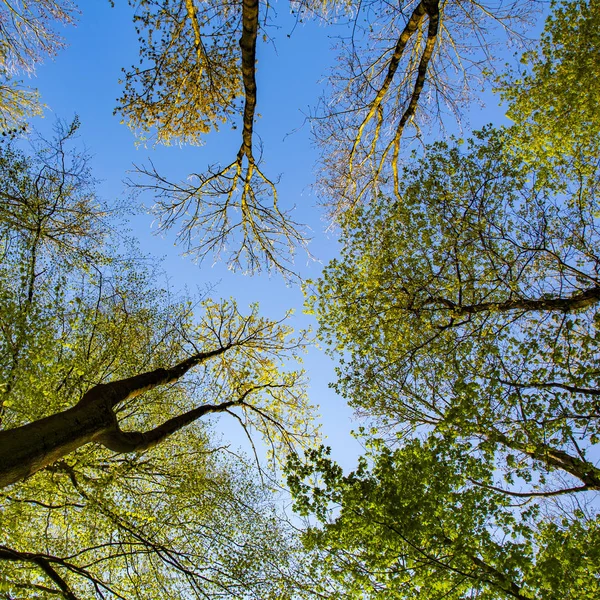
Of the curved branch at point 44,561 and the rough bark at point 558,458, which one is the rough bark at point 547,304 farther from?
the curved branch at point 44,561

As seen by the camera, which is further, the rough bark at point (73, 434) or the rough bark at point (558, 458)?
the rough bark at point (558, 458)

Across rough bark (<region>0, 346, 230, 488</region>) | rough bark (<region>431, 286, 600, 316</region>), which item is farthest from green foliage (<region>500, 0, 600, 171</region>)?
rough bark (<region>0, 346, 230, 488</region>)

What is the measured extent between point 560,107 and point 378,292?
684 centimetres

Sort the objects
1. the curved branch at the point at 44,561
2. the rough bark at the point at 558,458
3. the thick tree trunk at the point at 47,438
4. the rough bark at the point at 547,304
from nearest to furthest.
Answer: the thick tree trunk at the point at 47,438 < the rough bark at the point at 558,458 < the curved branch at the point at 44,561 < the rough bark at the point at 547,304

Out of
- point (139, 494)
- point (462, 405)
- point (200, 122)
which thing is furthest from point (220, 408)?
point (200, 122)

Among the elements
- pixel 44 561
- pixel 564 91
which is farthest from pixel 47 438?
pixel 564 91

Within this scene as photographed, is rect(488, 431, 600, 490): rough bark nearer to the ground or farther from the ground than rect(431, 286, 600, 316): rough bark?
nearer to the ground

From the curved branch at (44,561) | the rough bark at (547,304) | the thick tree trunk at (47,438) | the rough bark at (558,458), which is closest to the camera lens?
the thick tree trunk at (47,438)

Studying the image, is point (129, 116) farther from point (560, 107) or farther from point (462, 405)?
point (560, 107)

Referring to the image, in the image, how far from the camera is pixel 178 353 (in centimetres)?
1308

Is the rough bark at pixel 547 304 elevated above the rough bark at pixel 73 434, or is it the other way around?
the rough bark at pixel 547 304

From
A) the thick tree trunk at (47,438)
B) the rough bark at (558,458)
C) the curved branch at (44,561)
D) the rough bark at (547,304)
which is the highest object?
the rough bark at (547,304)

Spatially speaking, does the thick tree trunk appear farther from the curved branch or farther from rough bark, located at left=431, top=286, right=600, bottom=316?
rough bark, located at left=431, top=286, right=600, bottom=316

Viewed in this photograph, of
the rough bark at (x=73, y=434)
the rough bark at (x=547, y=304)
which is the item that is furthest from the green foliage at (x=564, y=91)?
the rough bark at (x=73, y=434)
